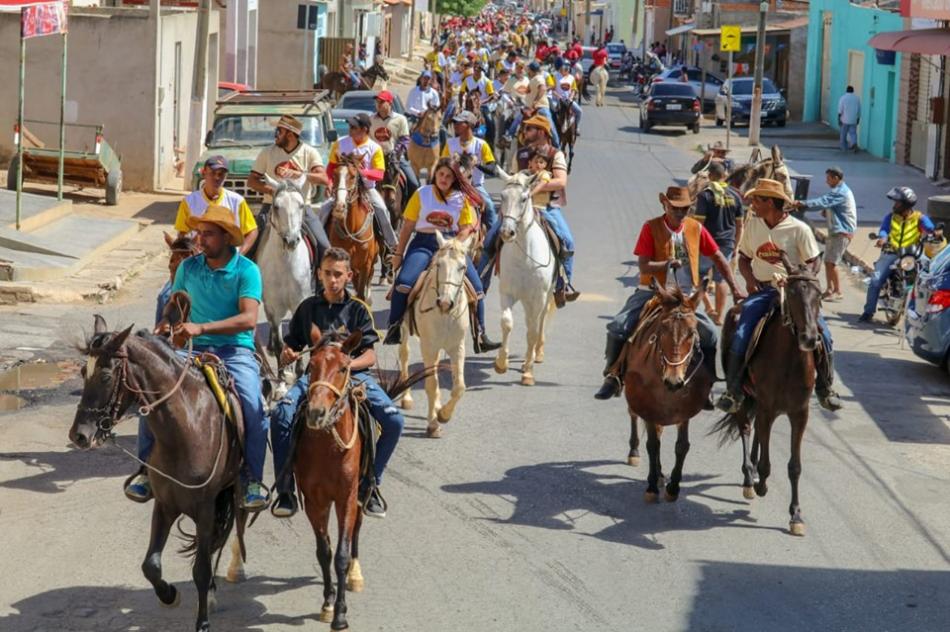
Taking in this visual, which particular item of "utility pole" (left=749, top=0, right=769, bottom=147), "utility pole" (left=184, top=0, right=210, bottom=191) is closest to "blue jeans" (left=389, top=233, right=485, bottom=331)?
"utility pole" (left=184, top=0, right=210, bottom=191)

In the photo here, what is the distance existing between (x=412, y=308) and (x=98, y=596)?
5.01 meters

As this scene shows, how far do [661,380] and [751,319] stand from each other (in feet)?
2.92

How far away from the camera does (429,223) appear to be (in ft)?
46.4

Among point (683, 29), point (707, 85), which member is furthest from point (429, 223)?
point (683, 29)

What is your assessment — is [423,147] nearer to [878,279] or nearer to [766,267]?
[878,279]

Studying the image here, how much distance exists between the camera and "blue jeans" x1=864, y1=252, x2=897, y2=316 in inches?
760

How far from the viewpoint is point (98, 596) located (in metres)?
9.46

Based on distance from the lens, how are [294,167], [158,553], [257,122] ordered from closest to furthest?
[158,553], [294,167], [257,122]

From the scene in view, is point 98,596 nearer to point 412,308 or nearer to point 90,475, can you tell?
point 90,475

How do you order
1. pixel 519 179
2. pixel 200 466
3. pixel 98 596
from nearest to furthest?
1. pixel 200 466
2. pixel 98 596
3. pixel 519 179

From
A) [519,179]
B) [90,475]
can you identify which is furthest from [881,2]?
[90,475]

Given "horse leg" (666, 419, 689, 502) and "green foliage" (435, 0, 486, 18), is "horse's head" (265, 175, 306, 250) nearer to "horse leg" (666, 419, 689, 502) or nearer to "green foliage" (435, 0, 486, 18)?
"horse leg" (666, 419, 689, 502)

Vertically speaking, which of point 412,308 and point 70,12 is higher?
point 70,12

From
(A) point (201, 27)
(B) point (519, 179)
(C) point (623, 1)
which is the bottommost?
(B) point (519, 179)
